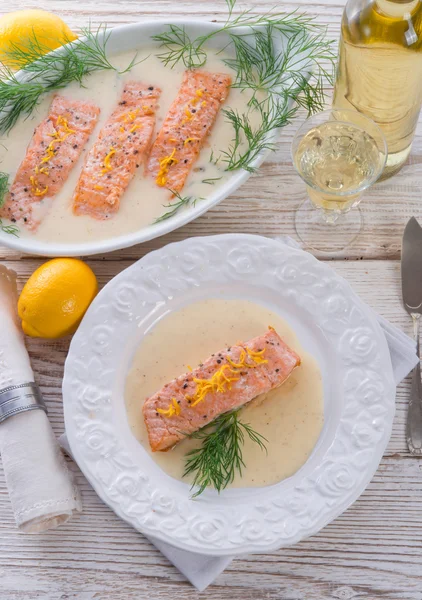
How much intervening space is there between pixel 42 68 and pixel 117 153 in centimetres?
42

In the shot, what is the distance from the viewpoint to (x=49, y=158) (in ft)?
8.24

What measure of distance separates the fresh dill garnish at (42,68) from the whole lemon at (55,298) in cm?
64

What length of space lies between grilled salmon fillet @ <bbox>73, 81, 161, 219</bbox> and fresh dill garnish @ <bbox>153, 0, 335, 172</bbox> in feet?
0.66

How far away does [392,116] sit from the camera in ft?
7.78

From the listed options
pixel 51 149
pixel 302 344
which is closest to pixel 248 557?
pixel 302 344

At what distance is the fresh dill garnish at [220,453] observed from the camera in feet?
7.15

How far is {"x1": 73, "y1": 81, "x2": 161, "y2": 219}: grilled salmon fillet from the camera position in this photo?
8.13 feet

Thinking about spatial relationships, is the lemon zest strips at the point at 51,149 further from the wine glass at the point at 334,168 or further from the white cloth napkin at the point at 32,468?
the wine glass at the point at 334,168

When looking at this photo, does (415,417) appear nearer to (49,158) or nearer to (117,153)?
(117,153)

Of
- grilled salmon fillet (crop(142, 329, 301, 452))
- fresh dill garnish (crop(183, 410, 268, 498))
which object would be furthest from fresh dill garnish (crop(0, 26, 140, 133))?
fresh dill garnish (crop(183, 410, 268, 498))

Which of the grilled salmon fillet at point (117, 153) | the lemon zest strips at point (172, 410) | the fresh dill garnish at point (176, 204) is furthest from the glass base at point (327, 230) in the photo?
the lemon zest strips at point (172, 410)

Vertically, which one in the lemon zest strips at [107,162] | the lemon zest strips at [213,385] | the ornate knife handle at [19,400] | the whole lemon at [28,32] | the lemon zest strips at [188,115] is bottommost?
the ornate knife handle at [19,400]

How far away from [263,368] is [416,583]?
2.71 ft

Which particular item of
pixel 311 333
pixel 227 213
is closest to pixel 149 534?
pixel 311 333
